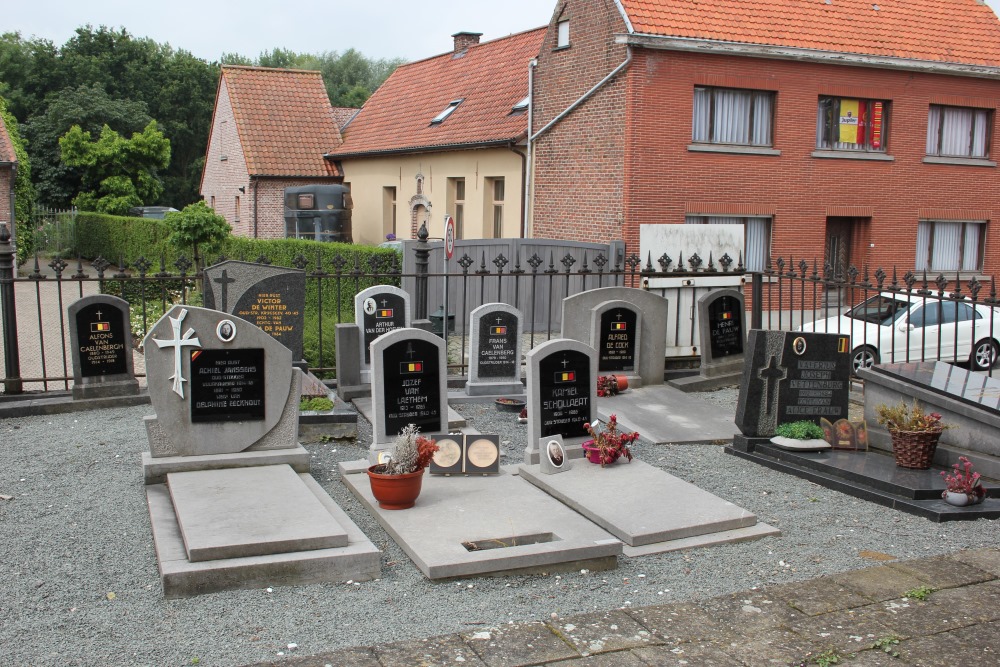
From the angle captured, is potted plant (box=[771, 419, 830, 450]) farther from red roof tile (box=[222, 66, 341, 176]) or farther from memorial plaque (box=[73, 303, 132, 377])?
red roof tile (box=[222, 66, 341, 176])

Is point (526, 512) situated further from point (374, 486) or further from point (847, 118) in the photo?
point (847, 118)

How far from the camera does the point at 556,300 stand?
19.5 m

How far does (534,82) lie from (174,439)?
17.3m

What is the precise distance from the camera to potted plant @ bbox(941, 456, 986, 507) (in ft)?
22.6

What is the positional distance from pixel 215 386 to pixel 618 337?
5.41 meters

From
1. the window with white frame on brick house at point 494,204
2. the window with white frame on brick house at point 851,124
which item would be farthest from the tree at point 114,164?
the window with white frame on brick house at point 851,124

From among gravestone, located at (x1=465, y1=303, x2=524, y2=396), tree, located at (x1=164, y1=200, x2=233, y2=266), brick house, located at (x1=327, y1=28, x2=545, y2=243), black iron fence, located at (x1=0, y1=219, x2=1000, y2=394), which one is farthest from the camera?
tree, located at (x1=164, y1=200, x2=233, y2=266)

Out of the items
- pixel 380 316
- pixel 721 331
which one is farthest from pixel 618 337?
pixel 380 316

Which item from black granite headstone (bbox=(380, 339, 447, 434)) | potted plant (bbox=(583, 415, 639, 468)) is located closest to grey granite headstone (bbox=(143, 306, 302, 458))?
black granite headstone (bbox=(380, 339, 447, 434))

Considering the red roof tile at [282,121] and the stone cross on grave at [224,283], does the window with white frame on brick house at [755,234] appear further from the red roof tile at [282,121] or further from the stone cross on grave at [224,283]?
the red roof tile at [282,121]

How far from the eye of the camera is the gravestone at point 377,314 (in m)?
10.9

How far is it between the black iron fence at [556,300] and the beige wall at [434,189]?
4417mm

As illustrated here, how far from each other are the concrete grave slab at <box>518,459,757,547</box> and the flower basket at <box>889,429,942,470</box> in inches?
66.8

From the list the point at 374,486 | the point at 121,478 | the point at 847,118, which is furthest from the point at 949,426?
the point at 847,118
